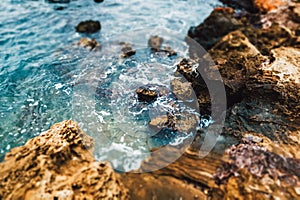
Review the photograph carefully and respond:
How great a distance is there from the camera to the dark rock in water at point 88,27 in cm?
1219

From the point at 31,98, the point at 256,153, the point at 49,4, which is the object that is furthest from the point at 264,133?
the point at 49,4

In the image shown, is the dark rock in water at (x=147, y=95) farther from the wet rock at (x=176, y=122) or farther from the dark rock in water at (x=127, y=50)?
the dark rock in water at (x=127, y=50)

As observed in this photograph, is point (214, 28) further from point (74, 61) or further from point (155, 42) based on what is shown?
point (74, 61)

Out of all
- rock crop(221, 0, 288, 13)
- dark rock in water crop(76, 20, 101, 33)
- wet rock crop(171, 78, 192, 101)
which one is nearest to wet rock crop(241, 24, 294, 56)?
wet rock crop(171, 78, 192, 101)

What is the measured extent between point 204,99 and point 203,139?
1.61m

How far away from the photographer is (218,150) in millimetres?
5121

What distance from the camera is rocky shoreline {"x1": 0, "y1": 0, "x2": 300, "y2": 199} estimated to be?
4.12 meters

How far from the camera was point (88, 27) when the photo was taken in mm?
12250

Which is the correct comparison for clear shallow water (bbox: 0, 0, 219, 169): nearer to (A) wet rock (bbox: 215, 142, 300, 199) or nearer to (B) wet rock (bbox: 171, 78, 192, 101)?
(B) wet rock (bbox: 171, 78, 192, 101)

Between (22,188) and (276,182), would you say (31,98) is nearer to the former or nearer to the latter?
(22,188)

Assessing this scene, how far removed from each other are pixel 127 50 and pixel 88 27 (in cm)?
301

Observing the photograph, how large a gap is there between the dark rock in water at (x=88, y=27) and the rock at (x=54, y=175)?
8.59 metres

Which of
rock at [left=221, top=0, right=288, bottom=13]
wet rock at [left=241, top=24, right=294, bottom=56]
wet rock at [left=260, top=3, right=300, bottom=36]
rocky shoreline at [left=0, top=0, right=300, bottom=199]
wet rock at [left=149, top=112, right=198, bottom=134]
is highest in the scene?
rocky shoreline at [left=0, top=0, right=300, bottom=199]

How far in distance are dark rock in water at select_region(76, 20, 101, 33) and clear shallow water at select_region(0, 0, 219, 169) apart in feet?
1.05
